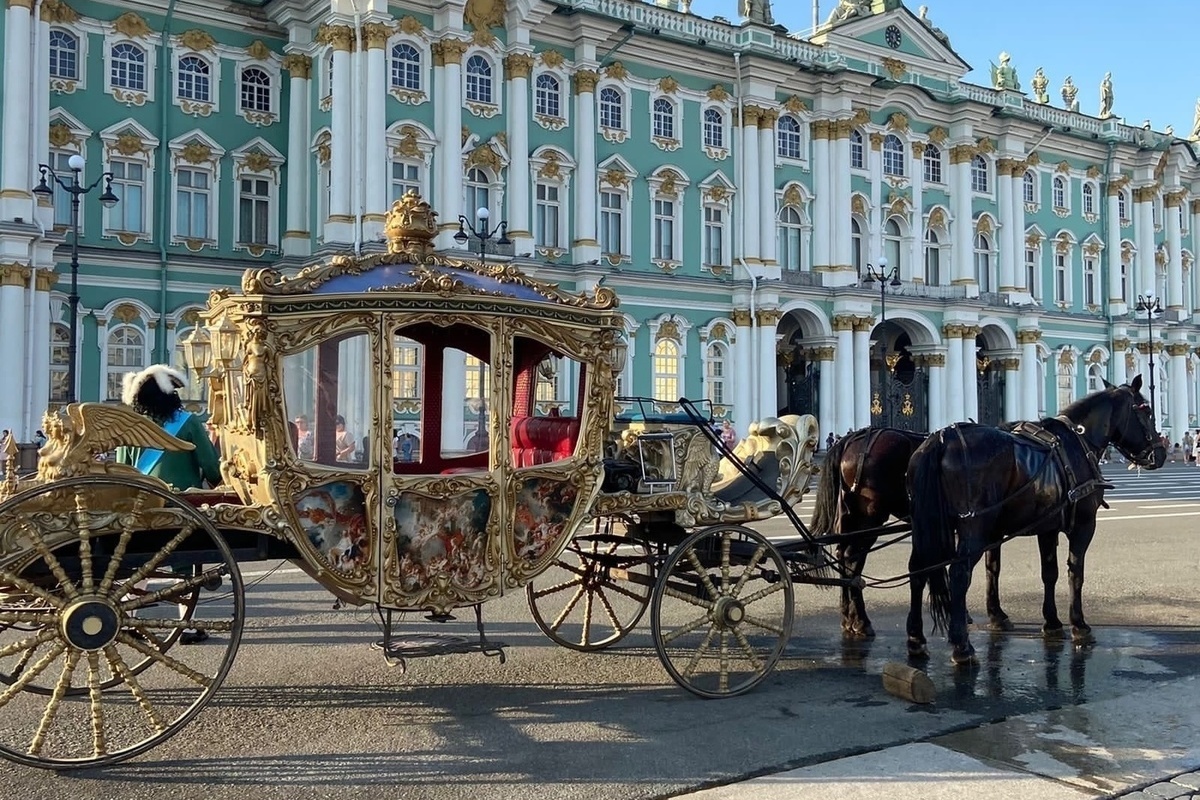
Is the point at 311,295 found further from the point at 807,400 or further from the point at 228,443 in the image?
the point at 807,400

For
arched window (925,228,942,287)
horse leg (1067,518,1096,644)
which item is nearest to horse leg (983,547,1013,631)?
horse leg (1067,518,1096,644)

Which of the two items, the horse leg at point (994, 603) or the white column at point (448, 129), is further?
the white column at point (448, 129)

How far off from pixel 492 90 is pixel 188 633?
79.6 ft

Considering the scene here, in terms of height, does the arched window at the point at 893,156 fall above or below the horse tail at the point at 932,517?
above

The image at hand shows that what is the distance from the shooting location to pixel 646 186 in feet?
111

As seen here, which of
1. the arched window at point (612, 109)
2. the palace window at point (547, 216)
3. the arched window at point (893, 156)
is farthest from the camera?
the arched window at point (893, 156)

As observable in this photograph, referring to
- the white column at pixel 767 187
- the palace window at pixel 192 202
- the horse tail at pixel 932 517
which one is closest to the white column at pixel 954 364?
the white column at pixel 767 187

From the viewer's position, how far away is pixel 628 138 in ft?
110

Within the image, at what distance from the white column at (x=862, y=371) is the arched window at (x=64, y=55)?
2392cm

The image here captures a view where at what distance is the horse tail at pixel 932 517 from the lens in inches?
305

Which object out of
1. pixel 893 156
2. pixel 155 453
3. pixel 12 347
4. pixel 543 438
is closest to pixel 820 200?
pixel 893 156

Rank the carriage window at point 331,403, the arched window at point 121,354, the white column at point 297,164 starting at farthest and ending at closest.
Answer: the white column at point 297,164 → the arched window at point 121,354 → the carriage window at point 331,403

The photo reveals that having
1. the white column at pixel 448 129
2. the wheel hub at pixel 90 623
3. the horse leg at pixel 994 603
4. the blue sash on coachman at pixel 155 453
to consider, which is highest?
the white column at pixel 448 129

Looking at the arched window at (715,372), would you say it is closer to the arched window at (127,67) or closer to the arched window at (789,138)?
the arched window at (789,138)
